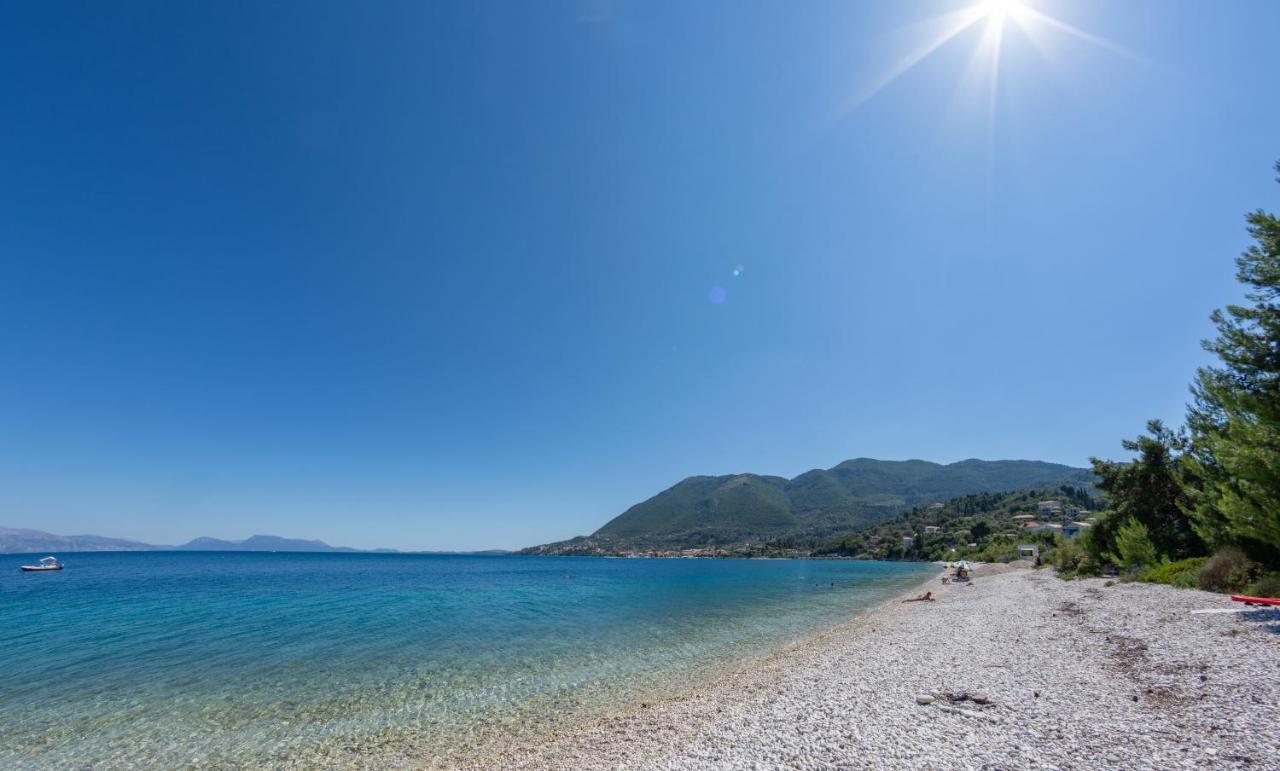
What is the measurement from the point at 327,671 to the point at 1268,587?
34.4m

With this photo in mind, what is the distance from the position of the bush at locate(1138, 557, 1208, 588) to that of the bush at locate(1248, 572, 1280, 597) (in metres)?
5.90

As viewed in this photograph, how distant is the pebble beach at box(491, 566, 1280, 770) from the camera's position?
721 cm

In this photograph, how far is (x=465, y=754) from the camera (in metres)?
10.9

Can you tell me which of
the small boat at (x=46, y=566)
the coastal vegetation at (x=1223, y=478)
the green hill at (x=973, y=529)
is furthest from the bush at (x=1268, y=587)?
the small boat at (x=46, y=566)

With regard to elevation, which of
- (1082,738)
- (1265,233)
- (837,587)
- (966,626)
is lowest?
(837,587)

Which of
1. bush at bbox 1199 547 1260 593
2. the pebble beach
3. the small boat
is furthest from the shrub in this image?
the small boat

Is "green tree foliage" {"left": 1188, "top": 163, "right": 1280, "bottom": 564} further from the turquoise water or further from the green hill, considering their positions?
the green hill

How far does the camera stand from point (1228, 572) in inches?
831

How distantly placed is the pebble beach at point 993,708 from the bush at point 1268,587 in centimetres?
168

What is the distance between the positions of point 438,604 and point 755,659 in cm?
3111

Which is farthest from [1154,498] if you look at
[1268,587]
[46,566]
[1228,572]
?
A: [46,566]

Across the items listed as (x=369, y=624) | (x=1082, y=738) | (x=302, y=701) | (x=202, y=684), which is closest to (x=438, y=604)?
(x=369, y=624)

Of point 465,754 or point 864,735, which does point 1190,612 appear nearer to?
point 864,735

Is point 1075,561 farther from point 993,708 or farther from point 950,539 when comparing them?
point 950,539
